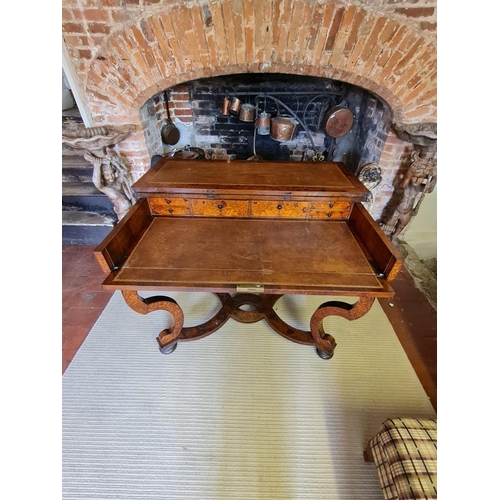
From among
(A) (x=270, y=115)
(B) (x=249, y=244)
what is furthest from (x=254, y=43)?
(B) (x=249, y=244)

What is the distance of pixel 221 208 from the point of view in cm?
156

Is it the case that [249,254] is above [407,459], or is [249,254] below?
above

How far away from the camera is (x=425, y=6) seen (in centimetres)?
142

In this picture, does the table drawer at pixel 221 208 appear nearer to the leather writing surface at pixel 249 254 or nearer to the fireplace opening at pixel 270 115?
Result: the leather writing surface at pixel 249 254

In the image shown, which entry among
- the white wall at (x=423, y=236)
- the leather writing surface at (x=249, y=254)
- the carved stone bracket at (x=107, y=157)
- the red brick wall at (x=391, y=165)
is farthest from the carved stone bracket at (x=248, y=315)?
the white wall at (x=423, y=236)

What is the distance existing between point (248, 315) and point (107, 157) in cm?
151

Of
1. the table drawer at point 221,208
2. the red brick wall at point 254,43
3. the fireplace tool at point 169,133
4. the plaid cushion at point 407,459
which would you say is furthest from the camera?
the fireplace tool at point 169,133

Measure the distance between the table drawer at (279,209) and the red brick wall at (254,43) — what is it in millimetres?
878

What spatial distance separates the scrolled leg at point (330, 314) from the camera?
4.11 ft

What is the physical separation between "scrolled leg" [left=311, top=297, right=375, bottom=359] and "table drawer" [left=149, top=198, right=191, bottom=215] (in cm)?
97

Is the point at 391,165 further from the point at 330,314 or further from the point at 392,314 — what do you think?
the point at 330,314

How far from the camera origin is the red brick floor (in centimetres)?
162

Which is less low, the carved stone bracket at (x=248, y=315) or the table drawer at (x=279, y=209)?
the table drawer at (x=279, y=209)

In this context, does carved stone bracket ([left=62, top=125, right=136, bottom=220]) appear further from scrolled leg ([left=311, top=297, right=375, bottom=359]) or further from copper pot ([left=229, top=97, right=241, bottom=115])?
scrolled leg ([left=311, top=297, right=375, bottom=359])
